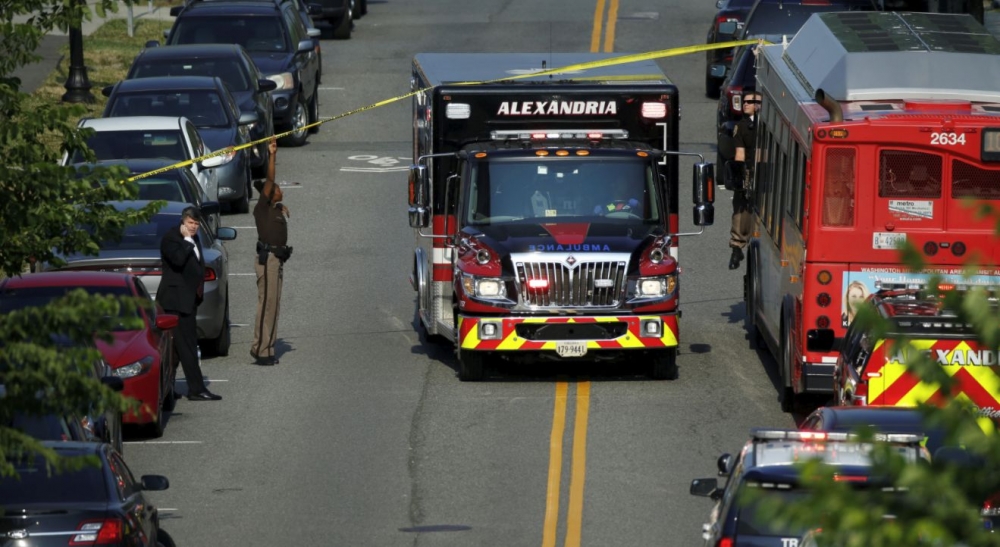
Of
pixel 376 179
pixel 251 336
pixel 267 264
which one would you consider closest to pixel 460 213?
pixel 267 264

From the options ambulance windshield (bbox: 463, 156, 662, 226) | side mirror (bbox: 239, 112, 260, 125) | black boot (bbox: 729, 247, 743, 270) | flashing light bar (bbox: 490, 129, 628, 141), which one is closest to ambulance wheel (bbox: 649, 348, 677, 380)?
ambulance windshield (bbox: 463, 156, 662, 226)

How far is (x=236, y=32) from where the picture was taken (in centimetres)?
3219

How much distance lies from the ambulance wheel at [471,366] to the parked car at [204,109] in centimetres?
883

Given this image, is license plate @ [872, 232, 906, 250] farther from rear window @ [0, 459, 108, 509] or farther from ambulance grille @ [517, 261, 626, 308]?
rear window @ [0, 459, 108, 509]

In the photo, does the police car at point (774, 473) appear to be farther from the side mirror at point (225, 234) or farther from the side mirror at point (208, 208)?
the side mirror at point (208, 208)

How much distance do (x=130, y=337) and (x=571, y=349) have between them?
3.99 meters

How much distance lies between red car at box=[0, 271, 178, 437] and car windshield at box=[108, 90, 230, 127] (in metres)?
9.64

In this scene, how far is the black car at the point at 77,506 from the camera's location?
32.6 feet

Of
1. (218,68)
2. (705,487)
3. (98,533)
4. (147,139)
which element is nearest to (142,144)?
(147,139)

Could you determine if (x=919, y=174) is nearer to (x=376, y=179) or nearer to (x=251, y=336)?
(x=251, y=336)

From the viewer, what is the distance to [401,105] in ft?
118

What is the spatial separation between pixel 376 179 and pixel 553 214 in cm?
1206

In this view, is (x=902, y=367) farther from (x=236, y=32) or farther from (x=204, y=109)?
(x=236, y=32)

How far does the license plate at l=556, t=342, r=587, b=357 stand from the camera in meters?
17.2
